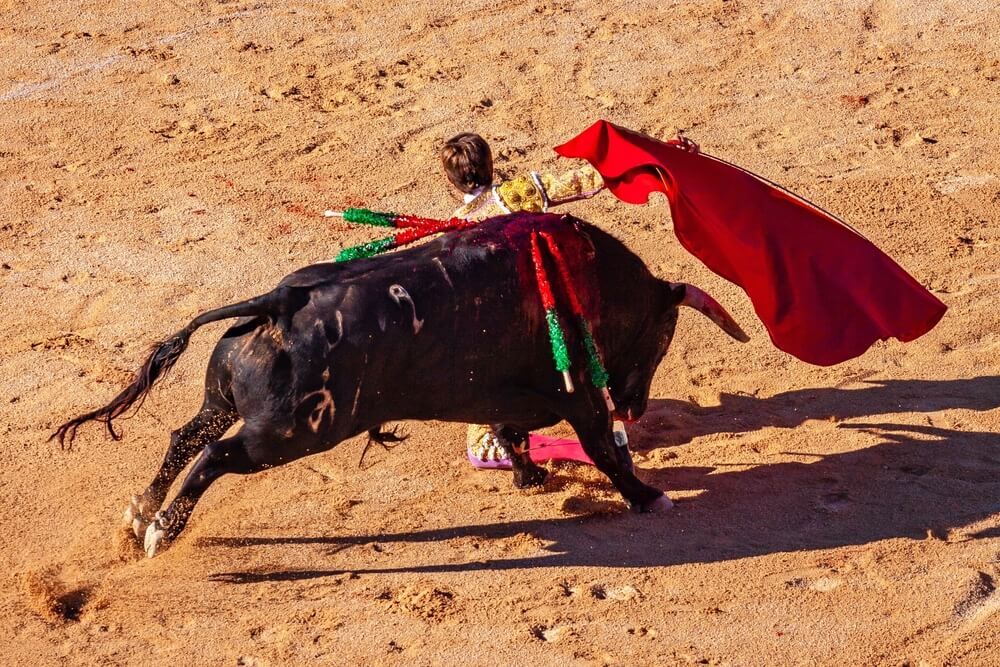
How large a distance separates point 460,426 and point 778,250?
6.08 ft

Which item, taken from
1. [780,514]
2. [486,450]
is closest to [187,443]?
[486,450]

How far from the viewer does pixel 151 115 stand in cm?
1013

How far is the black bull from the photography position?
5.66m

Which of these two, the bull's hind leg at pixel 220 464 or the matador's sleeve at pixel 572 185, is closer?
the bull's hind leg at pixel 220 464

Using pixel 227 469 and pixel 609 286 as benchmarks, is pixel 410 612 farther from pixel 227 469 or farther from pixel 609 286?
pixel 609 286

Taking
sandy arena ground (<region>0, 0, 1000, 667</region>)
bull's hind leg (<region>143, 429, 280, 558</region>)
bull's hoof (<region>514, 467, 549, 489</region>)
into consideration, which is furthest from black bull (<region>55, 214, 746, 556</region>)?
sandy arena ground (<region>0, 0, 1000, 667</region>)

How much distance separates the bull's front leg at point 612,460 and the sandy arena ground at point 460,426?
0.09 meters

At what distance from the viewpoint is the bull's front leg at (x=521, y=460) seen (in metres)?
6.69

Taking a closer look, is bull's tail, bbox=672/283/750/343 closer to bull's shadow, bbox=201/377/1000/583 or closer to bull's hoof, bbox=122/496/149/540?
bull's shadow, bbox=201/377/1000/583

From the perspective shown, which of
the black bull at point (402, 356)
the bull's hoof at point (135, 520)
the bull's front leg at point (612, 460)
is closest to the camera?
the black bull at point (402, 356)

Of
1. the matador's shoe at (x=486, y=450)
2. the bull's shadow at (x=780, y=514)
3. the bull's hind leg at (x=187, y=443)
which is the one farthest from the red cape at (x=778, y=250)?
the bull's hind leg at (x=187, y=443)

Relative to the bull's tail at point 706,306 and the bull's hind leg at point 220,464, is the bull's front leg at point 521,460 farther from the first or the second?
the bull's hind leg at point 220,464

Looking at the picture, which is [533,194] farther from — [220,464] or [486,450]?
[220,464]

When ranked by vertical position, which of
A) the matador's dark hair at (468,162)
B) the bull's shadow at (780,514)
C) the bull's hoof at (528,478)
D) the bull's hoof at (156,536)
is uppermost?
the matador's dark hair at (468,162)
